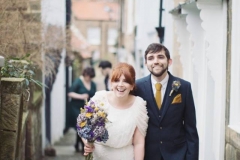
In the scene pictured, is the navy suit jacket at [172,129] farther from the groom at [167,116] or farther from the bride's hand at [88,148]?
the bride's hand at [88,148]

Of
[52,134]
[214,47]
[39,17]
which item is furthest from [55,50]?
[214,47]

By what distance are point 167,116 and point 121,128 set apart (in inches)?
16.5

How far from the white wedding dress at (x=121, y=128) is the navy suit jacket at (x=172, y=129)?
0.09m

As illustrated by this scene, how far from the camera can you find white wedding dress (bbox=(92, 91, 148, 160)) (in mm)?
4062

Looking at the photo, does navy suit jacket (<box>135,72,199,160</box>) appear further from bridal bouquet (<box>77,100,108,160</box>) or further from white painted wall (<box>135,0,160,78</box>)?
white painted wall (<box>135,0,160,78</box>)

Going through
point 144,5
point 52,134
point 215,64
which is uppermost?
point 144,5

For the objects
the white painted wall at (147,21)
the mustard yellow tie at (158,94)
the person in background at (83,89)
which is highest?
the white painted wall at (147,21)

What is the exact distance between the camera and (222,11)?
463 cm

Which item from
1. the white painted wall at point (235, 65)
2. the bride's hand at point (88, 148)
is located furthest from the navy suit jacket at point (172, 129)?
the bride's hand at point (88, 148)

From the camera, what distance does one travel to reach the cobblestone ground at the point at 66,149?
947 cm

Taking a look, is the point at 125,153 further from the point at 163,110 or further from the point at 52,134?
the point at 52,134

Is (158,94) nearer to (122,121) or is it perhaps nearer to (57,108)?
(122,121)

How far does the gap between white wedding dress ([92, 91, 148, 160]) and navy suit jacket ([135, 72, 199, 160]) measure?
0.30 feet

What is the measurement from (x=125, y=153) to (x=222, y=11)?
1.67 metres
